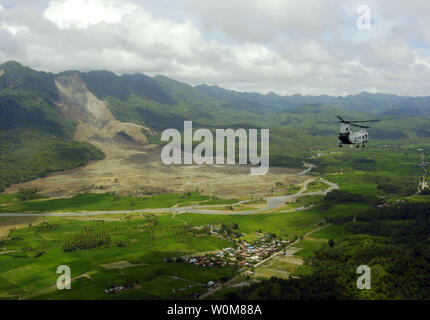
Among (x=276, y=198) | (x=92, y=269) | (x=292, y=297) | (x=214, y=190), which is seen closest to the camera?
(x=292, y=297)

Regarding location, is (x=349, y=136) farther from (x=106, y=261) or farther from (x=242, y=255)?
(x=106, y=261)

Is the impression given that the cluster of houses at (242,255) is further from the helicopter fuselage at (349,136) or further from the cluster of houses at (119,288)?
the helicopter fuselage at (349,136)

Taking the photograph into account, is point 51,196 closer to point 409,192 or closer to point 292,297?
point 292,297

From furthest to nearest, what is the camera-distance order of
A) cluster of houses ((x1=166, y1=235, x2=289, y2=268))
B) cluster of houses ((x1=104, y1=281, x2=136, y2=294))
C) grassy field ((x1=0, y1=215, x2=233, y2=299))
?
cluster of houses ((x1=166, y1=235, x2=289, y2=268)), grassy field ((x1=0, y1=215, x2=233, y2=299)), cluster of houses ((x1=104, y1=281, x2=136, y2=294))

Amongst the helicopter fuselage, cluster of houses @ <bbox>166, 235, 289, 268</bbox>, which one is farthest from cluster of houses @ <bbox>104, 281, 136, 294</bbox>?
the helicopter fuselage

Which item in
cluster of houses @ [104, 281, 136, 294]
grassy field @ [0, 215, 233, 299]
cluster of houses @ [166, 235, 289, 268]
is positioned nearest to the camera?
cluster of houses @ [104, 281, 136, 294]

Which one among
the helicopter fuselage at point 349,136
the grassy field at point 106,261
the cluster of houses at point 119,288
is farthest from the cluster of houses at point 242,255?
the helicopter fuselage at point 349,136

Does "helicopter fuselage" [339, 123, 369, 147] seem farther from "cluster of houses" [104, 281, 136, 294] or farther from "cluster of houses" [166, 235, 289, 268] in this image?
"cluster of houses" [104, 281, 136, 294]

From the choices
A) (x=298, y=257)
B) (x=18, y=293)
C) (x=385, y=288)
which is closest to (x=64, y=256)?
(x=18, y=293)
